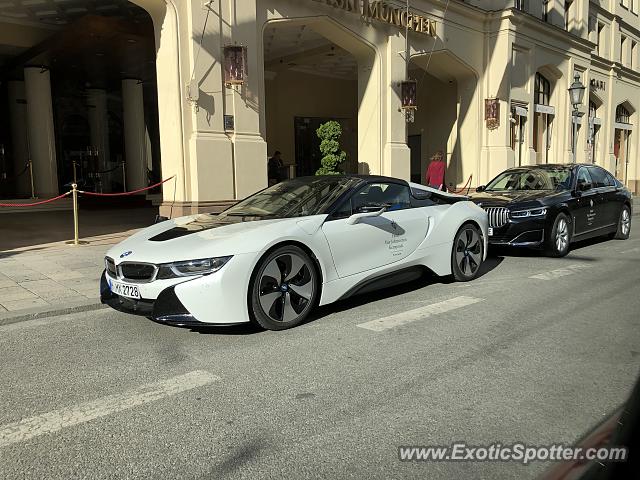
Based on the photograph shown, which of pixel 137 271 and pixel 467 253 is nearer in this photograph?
pixel 137 271

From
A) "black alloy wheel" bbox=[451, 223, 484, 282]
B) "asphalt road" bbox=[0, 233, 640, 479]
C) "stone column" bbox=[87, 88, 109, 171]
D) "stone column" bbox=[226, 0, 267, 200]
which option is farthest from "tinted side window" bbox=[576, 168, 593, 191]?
"stone column" bbox=[87, 88, 109, 171]

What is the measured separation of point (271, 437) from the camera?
3.11 meters

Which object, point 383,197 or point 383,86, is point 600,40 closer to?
point 383,86

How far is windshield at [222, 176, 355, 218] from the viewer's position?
5.76 m

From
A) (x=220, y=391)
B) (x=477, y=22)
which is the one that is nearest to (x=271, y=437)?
(x=220, y=391)

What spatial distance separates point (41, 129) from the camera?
18.4 m

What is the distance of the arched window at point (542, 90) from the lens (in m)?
23.8

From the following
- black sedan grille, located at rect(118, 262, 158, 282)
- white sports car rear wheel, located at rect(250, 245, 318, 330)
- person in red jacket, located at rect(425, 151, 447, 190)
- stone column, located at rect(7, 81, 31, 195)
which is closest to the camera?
black sedan grille, located at rect(118, 262, 158, 282)

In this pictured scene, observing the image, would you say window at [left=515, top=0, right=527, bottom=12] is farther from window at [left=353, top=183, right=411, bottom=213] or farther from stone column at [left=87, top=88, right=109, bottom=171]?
window at [left=353, top=183, right=411, bottom=213]

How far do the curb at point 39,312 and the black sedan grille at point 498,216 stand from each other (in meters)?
6.00

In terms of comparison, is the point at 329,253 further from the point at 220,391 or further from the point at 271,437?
the point at 271,437

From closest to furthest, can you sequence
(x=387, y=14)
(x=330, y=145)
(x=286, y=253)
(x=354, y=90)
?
(x=286, y=253)
(x=330, y=145)
(x=387, y=14)
(x=354, y=90)

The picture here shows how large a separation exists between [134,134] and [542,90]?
17.3 meters

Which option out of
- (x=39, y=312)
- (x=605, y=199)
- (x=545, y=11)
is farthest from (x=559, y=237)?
(x=545, y=11)
